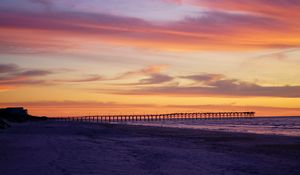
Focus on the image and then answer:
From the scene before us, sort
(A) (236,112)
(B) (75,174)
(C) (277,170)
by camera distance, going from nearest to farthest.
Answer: (B) (75,174), (C) (277,170), (A) (236,112)

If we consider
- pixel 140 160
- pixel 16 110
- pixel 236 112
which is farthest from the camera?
pixel 236 112

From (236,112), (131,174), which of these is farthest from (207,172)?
(236,112)

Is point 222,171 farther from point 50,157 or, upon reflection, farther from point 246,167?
point 50,157

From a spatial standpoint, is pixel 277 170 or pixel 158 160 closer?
pixel 277 170

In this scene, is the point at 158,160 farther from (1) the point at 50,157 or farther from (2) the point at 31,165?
(2) the point at 31,165

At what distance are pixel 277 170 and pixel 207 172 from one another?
301cm

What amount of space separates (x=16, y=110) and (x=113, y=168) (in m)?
105

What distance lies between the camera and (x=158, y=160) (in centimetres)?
1555

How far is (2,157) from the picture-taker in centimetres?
1484

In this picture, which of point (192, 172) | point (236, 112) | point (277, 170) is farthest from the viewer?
point (236, 112)

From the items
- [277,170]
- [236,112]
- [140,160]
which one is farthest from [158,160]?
[236,112]

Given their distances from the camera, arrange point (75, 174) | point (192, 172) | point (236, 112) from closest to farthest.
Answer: point (75, 174) → point (192, 172) → point (236, 112)

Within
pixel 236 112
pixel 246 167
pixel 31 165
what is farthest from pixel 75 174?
pixel 236 112

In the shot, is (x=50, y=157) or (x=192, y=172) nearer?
(x=192, y=172)
